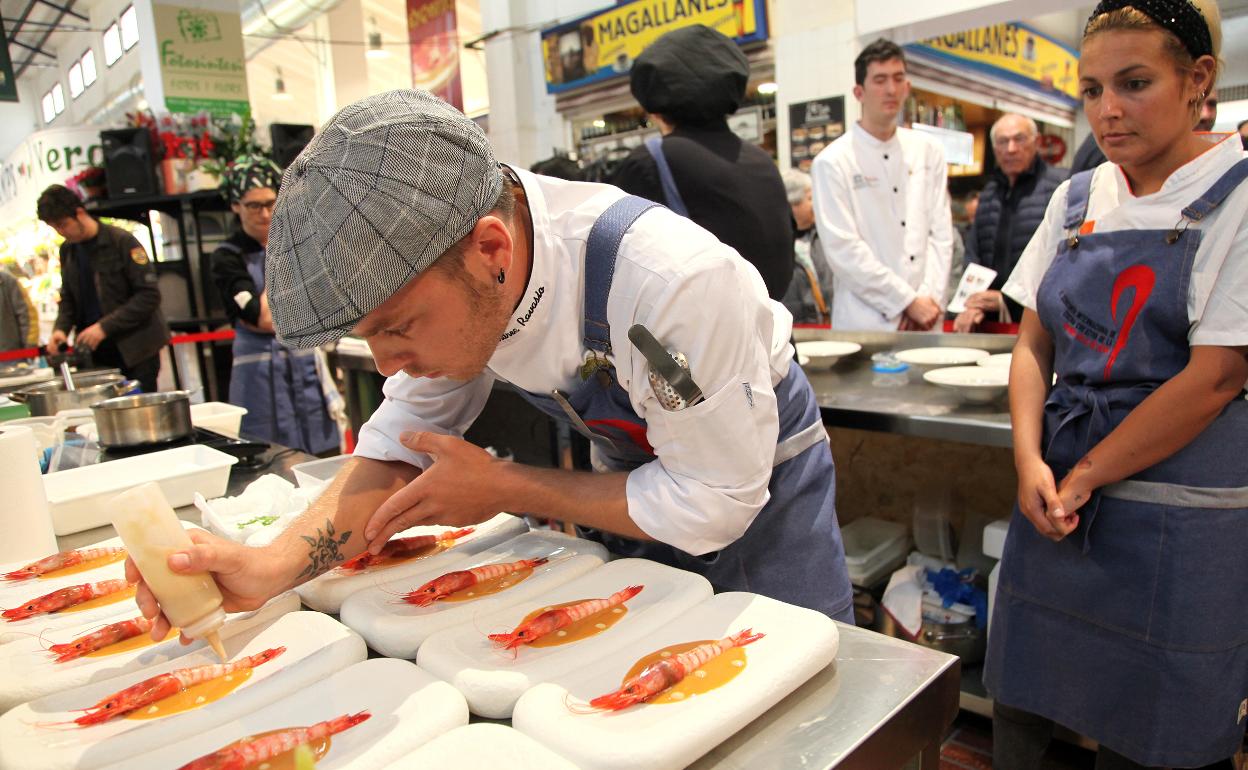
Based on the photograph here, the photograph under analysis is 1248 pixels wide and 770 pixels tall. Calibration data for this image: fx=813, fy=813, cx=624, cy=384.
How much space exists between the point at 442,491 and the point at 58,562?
60cm

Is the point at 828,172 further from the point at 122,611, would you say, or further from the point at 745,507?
the point at 122,611

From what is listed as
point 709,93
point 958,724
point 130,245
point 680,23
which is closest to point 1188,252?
point 709,93

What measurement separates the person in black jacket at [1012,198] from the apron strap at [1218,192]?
2540 mm

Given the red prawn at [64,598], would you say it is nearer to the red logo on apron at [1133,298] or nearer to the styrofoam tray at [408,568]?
the styrofoam tray at [408,568]

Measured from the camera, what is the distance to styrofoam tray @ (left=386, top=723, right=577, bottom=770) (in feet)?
2.26

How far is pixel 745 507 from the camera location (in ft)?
3.40

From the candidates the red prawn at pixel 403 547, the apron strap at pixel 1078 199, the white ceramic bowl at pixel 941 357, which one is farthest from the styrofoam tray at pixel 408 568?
the white ceramic bowl at pixel 941 357

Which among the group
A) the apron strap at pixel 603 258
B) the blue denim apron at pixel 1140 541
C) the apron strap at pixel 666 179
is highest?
the apron strap at pixel 666 179

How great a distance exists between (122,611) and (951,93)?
293 inches

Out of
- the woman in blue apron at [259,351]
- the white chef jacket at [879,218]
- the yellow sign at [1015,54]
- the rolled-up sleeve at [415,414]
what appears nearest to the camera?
the rolled-up sleeve at [415,414]

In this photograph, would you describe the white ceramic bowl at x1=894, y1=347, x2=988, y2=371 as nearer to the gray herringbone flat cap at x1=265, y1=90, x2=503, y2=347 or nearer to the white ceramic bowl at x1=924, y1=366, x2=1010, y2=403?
the white ceramic bowl at x1=924, y1=366, x2=1010, y2=403

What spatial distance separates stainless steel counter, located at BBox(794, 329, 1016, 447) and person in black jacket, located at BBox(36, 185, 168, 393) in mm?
4115

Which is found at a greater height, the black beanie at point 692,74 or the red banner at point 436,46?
the red banner at point 436,46

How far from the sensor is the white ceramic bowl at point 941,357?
254 cm
